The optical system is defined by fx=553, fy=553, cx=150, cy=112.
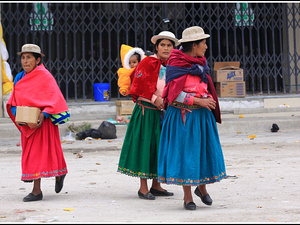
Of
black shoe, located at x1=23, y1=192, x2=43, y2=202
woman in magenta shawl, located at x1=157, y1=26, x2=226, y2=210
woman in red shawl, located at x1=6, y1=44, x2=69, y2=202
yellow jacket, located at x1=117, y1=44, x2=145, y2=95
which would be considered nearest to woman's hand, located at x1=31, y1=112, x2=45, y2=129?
woman in red shawl, located at x1=6, y1=44, x2=69, y2=202

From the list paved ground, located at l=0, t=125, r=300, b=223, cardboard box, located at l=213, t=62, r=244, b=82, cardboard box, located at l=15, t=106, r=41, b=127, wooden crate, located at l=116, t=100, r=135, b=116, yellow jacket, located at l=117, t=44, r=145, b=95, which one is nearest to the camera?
paved ground, located at l=0, t=125, r=300, b=223

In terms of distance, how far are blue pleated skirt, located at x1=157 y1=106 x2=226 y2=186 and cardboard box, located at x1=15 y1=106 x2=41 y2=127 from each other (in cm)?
139

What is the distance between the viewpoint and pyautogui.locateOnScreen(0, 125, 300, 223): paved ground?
15.5 feet

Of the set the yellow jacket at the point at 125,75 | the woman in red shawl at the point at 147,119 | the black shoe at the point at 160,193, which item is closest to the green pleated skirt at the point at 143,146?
the woman in red shawl at the point at 147,119

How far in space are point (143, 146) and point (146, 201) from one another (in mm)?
583

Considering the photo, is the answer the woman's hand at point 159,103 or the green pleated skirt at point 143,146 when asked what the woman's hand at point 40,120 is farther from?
the woman's hand at point 159,103

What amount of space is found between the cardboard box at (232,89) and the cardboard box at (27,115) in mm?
7334

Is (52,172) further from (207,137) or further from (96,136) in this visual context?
(96,136)

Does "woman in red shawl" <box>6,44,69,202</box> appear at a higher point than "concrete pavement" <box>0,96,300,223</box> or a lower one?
higher

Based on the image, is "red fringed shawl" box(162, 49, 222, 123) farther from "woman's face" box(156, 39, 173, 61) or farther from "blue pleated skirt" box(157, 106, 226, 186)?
"woman's face" box(156, 39, 173, 61)

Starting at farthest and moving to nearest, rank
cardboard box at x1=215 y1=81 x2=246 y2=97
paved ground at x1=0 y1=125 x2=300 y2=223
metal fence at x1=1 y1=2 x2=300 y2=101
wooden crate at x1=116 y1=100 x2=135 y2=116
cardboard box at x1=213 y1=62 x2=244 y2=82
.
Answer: cardboard box at x1=215 y1=81 x2=246 y2=97
cardboard box at x1=213 y1=62 x2=244 y2=82
metal fence at x1=1 y1=2 x2=300 y2=101
wooden crate at x1=116 y1=100 x2=135 y2=116
paved ground at x1=0 y1=125 x2=300 y2=223

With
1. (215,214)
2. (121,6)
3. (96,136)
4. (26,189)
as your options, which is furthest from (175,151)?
(121,6)

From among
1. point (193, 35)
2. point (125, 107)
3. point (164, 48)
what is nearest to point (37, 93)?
point (164, 48)

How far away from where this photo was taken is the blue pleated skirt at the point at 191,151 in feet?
16.7
